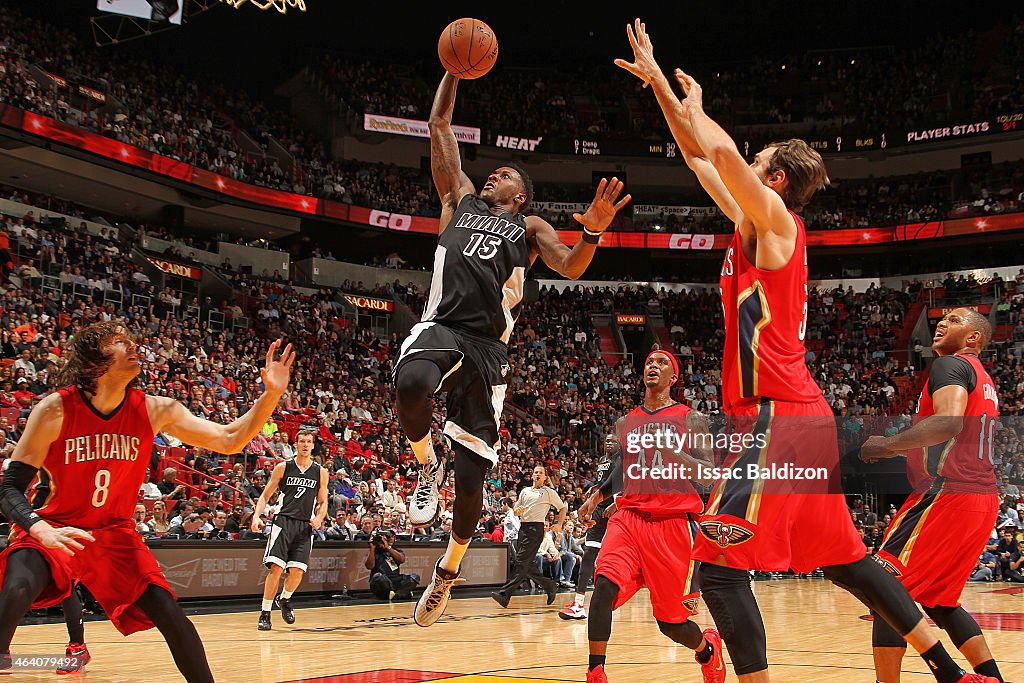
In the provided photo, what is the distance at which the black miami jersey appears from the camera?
11.0 metres

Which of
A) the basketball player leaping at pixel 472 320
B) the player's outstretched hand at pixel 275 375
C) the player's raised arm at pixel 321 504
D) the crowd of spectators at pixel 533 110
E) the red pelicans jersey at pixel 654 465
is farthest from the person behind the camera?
the crowd of spectators at pixel 533 110

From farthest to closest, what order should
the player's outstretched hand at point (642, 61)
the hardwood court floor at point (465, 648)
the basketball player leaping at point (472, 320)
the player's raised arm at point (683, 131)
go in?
the hardwood court floor at point (465, 648) < the basketball player leaping at point (472, 320) < the player's outstretched hand at point (642, 61) < the player's raised arm at point (683, 131)

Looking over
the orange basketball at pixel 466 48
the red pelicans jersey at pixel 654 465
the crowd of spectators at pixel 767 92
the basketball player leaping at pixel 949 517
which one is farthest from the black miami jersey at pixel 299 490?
the crowd of spectators at pixel 767 92

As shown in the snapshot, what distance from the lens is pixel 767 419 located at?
3.57m

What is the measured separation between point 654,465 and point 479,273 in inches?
89.4

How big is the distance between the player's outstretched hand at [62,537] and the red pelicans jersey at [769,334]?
2.92m

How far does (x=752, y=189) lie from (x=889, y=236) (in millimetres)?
32525

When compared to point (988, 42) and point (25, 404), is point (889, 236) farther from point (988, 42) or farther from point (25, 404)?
point (25, 404)

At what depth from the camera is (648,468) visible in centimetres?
644

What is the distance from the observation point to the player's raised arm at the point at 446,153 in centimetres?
533

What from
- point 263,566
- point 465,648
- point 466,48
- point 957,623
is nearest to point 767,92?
point 263,566

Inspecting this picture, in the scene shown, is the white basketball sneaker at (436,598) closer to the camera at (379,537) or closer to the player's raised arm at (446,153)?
the player's raised arm at (446,153)

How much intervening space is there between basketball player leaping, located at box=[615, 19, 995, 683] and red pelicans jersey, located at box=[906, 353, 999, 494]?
4.90ft

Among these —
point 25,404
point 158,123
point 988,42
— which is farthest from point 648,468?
point 988,42
